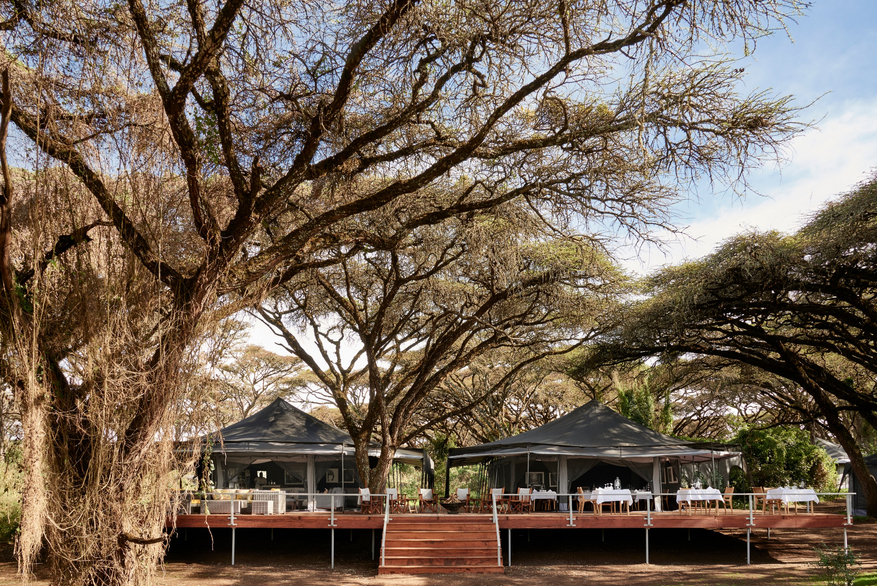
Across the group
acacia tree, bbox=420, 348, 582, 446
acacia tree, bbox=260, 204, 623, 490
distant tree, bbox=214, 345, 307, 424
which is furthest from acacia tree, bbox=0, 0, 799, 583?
distant tree, bbox=214, 345, 307, 424

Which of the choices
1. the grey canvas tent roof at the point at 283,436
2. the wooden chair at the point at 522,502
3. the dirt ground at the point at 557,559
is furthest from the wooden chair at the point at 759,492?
the grey canvas tent roof at the point at 283,436

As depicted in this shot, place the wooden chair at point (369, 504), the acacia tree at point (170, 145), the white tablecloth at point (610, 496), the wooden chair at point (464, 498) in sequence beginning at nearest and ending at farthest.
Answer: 1. the acacia tree at point (170, 145)
2. the white tablecloth at point (610, 496)
3. the wooden chair at point (369, 504)
4. the wooden chair at point (464, 498)

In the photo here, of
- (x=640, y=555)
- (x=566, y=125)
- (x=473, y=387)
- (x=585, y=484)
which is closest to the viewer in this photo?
(x=566, y=125)

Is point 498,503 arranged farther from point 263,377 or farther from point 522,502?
point 263,377

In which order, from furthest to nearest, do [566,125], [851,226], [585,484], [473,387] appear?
[473,387], [585,484], [851,226], [566,125]

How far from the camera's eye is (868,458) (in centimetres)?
2345

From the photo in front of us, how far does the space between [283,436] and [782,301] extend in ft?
40.6

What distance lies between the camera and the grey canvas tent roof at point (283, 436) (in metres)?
16.9

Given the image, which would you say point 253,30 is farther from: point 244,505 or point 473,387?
point 473,387

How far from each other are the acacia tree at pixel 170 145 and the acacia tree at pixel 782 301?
6.61m

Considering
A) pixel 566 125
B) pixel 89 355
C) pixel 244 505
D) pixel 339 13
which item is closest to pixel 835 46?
pixel 566 125

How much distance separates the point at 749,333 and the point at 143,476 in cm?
1612

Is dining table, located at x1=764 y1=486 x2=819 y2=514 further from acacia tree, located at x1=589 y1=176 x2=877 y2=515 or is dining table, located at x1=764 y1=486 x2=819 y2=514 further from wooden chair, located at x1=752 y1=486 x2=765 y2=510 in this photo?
acacia tree, located at x1=589 y1=176 x2=877 y2=515

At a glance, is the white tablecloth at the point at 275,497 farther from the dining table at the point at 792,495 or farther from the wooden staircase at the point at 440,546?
the dining table at the point at 792,495
